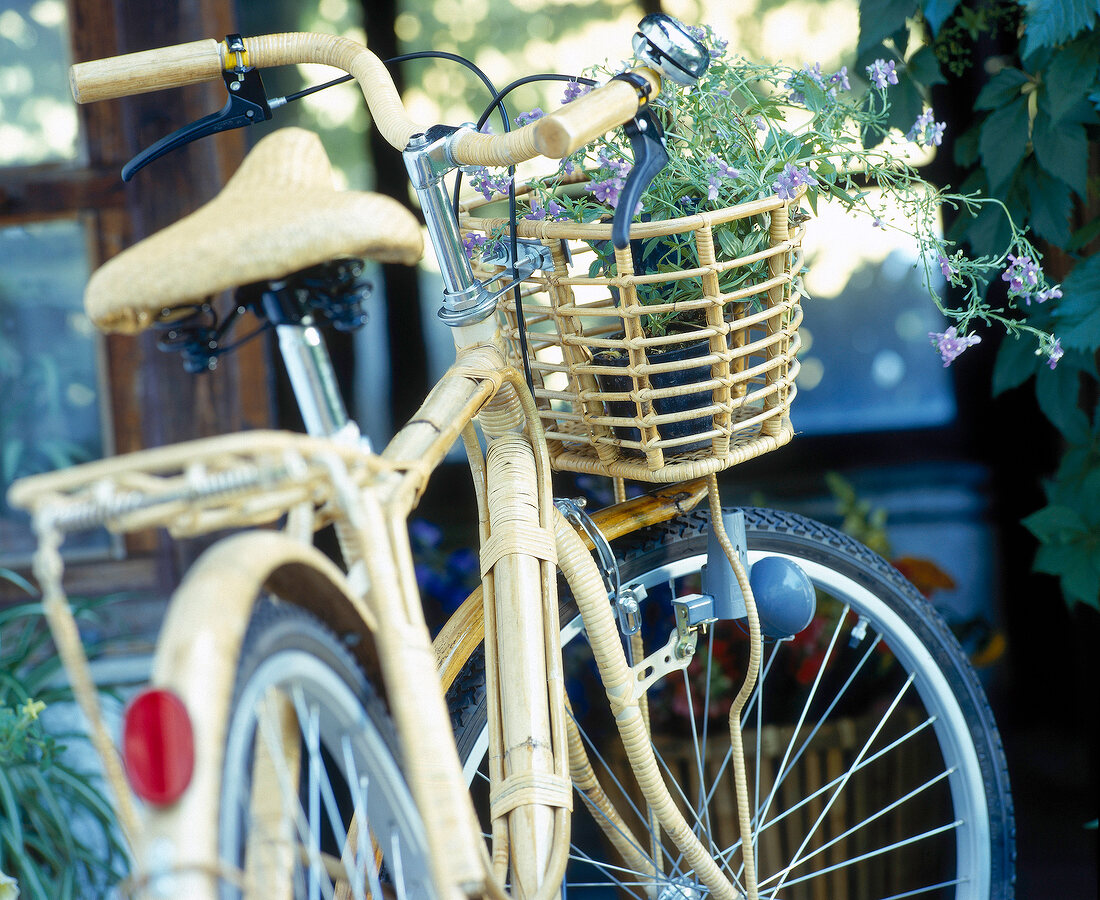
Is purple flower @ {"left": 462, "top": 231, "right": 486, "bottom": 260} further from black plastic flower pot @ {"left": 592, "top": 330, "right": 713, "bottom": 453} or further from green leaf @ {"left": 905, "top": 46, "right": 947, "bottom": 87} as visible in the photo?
green leaf @ {"left": 905, "top": 46, "right": 947, "bottom": 87}

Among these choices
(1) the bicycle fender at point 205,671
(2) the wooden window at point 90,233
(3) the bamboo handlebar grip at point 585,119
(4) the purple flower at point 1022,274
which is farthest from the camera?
(2) the wooden window at point 90,233

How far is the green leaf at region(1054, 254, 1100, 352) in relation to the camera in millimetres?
1121

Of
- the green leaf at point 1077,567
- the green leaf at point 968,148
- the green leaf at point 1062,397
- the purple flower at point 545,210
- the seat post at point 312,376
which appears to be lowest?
the green leaf at point 1077,567

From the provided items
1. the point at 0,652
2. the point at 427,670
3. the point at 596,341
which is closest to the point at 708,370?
the point at 596,341

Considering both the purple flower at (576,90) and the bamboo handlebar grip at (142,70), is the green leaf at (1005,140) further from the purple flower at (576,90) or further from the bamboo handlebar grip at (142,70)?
the bamboo handlebar grip at (142,70)

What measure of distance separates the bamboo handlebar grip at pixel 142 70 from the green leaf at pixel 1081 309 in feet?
3.26

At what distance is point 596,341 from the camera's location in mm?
788

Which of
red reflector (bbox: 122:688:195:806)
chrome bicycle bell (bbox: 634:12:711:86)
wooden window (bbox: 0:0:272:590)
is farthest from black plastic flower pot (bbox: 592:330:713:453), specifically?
wooden window (bbox: 0:0:272:590)

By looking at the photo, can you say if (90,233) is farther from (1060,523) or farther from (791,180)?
(1060,523)

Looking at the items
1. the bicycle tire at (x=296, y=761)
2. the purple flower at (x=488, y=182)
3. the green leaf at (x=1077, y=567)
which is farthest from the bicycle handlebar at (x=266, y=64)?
the green leaf at (x=1077, y=567)

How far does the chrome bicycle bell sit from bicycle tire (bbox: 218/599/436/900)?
0.49 m

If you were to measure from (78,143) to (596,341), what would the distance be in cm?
122

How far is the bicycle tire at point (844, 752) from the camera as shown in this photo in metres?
1.03

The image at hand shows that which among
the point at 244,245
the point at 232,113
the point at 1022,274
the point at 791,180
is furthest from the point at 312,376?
the point at 1022,274
